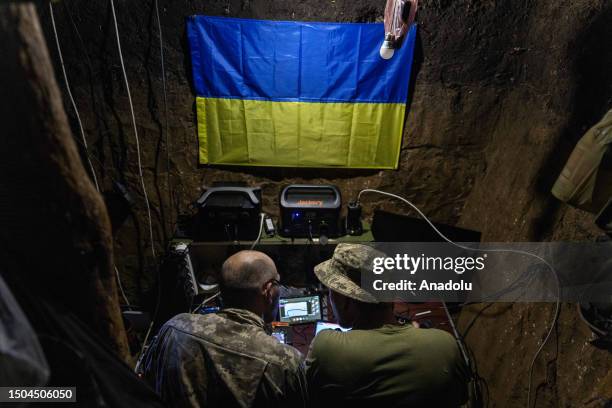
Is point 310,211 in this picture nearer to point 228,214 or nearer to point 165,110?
point 228,214

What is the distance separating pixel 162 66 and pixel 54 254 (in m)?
2.53

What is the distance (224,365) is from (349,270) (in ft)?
2.72

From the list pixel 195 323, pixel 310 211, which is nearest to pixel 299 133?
pixel 310 211

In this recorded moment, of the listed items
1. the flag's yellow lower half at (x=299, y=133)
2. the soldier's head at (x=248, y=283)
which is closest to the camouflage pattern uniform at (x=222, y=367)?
the soldier's head at (x=248, y=283)

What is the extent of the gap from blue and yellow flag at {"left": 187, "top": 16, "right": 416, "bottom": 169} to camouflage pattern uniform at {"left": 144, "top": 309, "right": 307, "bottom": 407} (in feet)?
5.78

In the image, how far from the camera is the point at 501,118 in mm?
3070

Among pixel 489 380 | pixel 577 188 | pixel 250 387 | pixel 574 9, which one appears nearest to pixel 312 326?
pixel 250 387

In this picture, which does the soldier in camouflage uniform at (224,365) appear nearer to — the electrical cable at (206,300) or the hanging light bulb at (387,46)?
the electrical cable at (206,300)

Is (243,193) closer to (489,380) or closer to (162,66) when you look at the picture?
(162,66)

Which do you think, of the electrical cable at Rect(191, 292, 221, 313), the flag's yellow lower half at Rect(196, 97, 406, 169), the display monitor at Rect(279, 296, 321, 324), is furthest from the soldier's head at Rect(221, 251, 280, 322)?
the flag's yellow lower half at Rect(196, 97, 406, 169)

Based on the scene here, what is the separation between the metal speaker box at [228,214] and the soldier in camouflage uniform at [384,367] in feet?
3.44

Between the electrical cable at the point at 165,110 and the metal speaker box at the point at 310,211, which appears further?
the electrical cable at the point at 165,110

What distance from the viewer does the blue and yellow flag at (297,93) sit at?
9.07 feet

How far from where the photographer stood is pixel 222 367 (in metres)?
1.57
